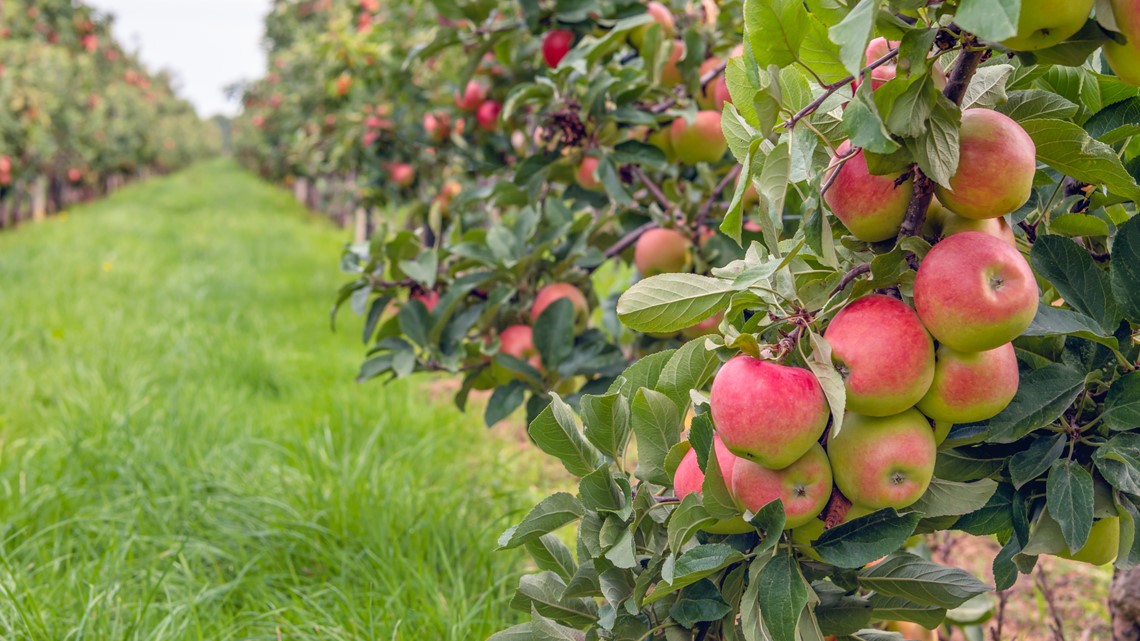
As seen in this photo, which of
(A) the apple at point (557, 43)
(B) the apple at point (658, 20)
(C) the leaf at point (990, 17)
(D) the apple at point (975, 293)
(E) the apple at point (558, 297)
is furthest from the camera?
(A) the apple at point (557, 43)

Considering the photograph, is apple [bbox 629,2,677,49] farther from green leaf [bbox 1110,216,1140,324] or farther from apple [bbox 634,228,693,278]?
green leaf [bbox 1110,216,1140,324]

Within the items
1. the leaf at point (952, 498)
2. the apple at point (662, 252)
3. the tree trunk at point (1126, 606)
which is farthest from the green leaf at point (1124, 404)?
the apple at point (662, 252)

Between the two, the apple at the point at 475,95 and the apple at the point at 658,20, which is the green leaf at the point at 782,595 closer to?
the apple at the point at 658,20

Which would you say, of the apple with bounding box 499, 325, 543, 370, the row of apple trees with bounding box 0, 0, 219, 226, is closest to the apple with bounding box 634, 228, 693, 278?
the apple with bounding box 499, 325, 543, 370

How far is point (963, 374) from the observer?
0.59 metres

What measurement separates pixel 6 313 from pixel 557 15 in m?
3.38

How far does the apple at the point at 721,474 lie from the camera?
679mm

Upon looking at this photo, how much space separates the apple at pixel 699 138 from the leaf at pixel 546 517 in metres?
0.84

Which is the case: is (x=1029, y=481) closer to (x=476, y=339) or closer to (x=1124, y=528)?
(x=1124, y=528)

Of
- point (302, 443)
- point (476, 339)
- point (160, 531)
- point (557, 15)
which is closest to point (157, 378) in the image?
point (302, 443)

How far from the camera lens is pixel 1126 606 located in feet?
3.77

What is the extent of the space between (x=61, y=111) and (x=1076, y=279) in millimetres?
11733

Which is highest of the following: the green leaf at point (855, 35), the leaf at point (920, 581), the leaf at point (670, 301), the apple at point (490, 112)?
the green leaf at point (855, 35)

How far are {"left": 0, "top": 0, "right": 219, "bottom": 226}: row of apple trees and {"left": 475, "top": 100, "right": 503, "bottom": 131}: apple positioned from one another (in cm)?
709
